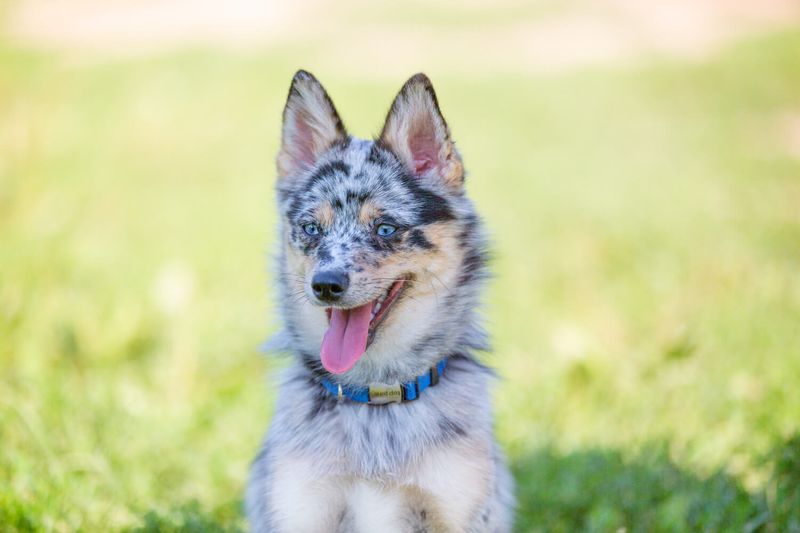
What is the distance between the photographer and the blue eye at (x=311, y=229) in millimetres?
3262

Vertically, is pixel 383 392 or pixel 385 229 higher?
pixel 385 229

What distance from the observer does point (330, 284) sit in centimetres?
291

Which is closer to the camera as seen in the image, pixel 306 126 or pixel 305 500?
pixel 305 500

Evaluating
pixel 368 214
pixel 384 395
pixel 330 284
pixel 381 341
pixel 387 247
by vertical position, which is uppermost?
pixel 368 214

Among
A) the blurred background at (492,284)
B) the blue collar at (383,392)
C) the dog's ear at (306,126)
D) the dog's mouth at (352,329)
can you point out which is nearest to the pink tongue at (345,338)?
the dog's mouth at (352,329)

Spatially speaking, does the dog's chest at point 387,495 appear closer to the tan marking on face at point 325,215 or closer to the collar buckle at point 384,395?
the collar buckle at point 384,395

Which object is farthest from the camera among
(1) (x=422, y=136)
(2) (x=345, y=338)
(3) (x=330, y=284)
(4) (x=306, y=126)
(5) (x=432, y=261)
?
(4) (x=306, y=126)

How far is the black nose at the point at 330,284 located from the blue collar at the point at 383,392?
46cm

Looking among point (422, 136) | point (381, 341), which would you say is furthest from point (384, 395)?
point (422, 136)

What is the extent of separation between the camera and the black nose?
9.55 ft

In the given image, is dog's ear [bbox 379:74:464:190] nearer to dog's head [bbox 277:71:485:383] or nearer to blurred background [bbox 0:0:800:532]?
dog's head [bbox 277:71:485:383]

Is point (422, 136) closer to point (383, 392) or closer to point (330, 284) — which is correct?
point (330, 284)

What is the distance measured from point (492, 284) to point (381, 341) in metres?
0.70

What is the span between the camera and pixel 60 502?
3.73 metres
